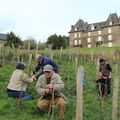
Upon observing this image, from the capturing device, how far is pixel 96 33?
7606cm

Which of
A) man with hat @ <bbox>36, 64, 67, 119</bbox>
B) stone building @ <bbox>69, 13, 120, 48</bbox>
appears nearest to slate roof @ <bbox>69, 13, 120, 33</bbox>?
stone building @ <bbox>69, 13, 120, 48</bbox>

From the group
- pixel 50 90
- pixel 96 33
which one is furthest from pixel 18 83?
pixel 96 33

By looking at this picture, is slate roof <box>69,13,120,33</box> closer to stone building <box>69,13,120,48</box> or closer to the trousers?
stone building <box>69,13,120,48</box>

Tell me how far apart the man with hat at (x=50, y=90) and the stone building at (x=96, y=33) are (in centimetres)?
6044

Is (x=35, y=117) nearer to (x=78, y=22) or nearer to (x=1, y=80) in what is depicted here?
(x=1, y=80)

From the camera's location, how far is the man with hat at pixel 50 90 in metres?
8.27

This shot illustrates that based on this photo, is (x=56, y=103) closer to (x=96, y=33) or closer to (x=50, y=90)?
(x=50, y=90)

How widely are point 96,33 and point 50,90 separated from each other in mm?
68546

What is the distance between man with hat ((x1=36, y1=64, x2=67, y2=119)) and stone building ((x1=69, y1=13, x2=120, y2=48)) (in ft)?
198

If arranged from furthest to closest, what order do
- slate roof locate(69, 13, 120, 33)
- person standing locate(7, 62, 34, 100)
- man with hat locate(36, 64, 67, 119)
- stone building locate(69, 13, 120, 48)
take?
slate roof locate(69, 13, 120, 33)
stone building locate(69, 13, 120, 48)
person standing locate(7, 62, 34, 100)
man with hat locate(36, 64, 67, 119)

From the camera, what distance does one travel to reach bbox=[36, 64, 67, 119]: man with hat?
27.1ft

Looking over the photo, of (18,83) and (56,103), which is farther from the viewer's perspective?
(18,83)

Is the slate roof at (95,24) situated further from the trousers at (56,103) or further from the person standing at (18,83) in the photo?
the trousers at (56,103)

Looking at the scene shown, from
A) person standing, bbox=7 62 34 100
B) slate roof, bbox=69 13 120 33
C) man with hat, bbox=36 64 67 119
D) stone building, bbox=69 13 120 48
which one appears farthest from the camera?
slate roof, bbox=69 13 120 33
